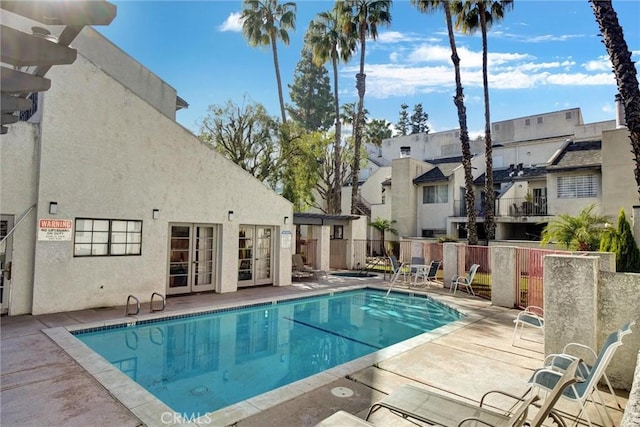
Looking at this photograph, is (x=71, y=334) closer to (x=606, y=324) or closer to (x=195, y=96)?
(x=606, y=324)

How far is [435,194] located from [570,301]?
23.5 metres

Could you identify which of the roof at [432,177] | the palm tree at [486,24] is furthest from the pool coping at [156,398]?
the roof at [432,177]

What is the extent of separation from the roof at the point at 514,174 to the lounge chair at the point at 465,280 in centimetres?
1457

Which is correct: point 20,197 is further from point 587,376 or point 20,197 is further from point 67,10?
point 587,376

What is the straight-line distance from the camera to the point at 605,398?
475cm

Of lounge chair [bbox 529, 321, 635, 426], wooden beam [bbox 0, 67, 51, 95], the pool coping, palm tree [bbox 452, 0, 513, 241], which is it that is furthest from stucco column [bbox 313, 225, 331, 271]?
wooden beam [bbox 0, 67, 51, 95]

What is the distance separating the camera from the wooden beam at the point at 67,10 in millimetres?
2143

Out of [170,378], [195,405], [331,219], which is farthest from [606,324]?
[331,219]

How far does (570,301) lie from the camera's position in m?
5.32

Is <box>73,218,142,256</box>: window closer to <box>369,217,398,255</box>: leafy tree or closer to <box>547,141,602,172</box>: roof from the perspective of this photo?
<box>369,217,398,255</box>: leafy tree

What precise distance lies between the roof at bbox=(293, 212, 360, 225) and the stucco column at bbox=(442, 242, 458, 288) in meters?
6.51

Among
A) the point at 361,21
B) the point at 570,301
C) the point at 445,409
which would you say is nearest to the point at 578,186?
the point at 361,21

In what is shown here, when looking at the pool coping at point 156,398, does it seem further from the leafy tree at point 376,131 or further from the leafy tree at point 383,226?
the leafy tree at point 376,131

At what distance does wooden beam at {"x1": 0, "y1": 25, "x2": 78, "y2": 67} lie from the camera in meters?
2.45
